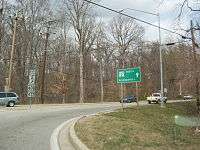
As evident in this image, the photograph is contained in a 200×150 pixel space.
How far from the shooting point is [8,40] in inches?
2640

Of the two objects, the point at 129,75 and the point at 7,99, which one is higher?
the point at 129,75

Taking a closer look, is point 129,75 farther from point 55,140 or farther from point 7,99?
point 7,99

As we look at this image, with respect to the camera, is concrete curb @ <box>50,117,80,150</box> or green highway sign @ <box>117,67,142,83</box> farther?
green highway sign @ <box>117,67,142,83</box>

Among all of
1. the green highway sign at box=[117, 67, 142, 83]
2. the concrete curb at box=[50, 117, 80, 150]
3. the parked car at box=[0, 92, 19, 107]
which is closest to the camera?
the concrete curb at box=[50, 117, 80, 150]

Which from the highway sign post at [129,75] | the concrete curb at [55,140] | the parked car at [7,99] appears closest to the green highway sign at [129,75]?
the highway sign post at [129,75]

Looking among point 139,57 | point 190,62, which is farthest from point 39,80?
point 190,62

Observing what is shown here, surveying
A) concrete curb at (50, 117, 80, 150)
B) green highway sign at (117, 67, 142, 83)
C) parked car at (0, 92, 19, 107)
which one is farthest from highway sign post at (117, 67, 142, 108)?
parked car at (0, 92, 19, 107)

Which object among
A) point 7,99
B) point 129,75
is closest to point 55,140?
point 129,75

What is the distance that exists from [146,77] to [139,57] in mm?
6374

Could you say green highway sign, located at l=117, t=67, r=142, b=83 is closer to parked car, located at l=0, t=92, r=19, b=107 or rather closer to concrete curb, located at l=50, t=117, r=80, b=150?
concrete curb, located at l=50, t=117, r=80, b=150

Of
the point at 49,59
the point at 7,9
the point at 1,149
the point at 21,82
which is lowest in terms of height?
the point at 1,149

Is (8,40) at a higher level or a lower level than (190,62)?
higher

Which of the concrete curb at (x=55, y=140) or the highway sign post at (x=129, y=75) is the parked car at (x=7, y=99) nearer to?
the highway sign post at (x=129, y=75)

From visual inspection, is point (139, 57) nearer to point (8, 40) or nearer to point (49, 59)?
point (49, 59)
